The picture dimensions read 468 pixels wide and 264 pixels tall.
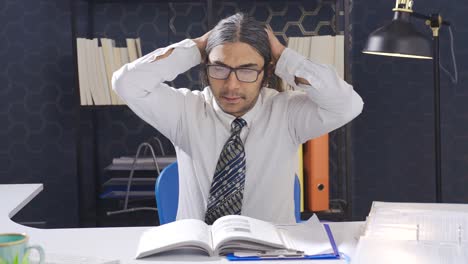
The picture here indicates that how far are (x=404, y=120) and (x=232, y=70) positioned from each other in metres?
1.62

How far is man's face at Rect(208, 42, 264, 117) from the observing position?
2.12 m

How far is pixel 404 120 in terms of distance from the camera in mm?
3479

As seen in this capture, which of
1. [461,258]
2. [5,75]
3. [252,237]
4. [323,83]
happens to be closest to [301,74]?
[323,83]

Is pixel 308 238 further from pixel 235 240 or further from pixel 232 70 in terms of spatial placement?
pixel 232 70

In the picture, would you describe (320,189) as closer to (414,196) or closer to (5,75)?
(414,196)

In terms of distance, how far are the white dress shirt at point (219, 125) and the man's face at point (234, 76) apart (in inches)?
3.3

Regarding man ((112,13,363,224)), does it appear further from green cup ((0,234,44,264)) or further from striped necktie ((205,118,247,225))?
green cup ((0,234,44,264))

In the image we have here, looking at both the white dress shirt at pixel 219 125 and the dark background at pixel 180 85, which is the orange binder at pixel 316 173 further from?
the white dress shirt at pixel 219 125

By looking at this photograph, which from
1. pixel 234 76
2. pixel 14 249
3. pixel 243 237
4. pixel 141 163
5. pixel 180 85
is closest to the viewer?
pixel 14 249

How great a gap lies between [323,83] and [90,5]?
5.70 feet

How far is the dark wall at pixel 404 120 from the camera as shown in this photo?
342cm

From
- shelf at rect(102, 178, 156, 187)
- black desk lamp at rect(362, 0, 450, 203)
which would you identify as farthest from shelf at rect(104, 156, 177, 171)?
black desk lamp at rect(362, 0, 450, 203)

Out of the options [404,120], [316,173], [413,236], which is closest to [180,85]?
[316,173]

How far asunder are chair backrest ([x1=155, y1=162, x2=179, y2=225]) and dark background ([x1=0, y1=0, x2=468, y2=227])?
1150 mm
